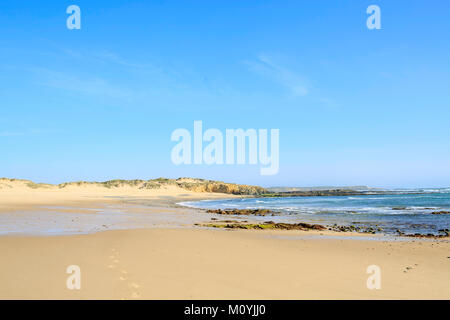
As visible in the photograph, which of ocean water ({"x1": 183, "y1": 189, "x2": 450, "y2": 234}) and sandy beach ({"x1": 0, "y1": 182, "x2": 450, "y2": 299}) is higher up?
sandy beach ({"x1": 0, "y1": 182, "x2": 450, "y2": 299})

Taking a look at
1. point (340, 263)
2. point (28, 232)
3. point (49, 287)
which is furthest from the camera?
point (28, 232)

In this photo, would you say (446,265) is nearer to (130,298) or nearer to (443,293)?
(443,293)

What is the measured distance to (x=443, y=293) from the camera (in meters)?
6.94

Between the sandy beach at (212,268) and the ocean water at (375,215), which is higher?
the sandy beach at (212,268)

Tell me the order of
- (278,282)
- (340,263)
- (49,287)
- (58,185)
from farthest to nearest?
(58,185) → (340,263) → (278,282) → (49,287)

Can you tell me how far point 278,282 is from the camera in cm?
743

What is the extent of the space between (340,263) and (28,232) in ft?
41.8

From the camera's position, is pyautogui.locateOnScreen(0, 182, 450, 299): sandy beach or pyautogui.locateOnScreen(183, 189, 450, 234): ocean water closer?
pyautogui.locateOnScreen(0, 182, 450, 299): sandy beach

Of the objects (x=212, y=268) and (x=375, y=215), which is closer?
(x=212, y=268)

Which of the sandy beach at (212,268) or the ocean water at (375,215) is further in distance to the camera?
the ocean water at (375,215)

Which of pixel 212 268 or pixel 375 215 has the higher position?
pixel 212 268
